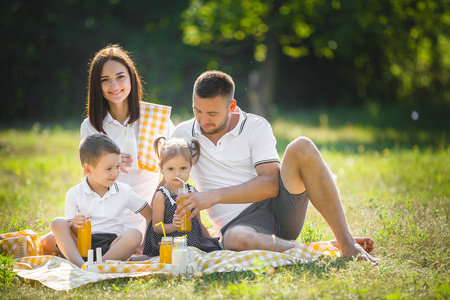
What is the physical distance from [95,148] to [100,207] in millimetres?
441

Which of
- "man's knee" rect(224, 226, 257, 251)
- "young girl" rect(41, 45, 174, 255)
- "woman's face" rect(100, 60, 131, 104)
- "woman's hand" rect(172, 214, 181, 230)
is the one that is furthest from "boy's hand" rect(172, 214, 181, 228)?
"woman's face" rect(100, 60, 131, 104)

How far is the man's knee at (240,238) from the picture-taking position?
3.81 metres

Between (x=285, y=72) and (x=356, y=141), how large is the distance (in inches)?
303

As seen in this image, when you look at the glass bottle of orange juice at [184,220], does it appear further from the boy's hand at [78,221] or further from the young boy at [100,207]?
the boy's hand at [78,221]

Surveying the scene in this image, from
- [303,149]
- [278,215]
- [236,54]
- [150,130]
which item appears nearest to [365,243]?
[278,215]

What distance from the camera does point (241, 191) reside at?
12.9ft

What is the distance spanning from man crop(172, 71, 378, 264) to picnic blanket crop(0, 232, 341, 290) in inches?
6.0

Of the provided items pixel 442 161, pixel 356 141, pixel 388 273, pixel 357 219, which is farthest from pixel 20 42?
pixel 388 273

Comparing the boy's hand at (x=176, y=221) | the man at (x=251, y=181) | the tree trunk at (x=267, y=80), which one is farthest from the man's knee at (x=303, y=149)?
the tree trunk at (x=267, y=80)

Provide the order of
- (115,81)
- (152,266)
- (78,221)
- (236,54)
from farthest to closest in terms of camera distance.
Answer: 1. (236,54)
2. (115,81)
3. (78,221)
4. (152,266)

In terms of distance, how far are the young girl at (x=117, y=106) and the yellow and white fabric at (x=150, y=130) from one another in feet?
0.23

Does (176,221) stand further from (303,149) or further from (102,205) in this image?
(303,149)

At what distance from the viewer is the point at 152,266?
3.57 metres

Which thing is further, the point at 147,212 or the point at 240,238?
the point at 147,212
